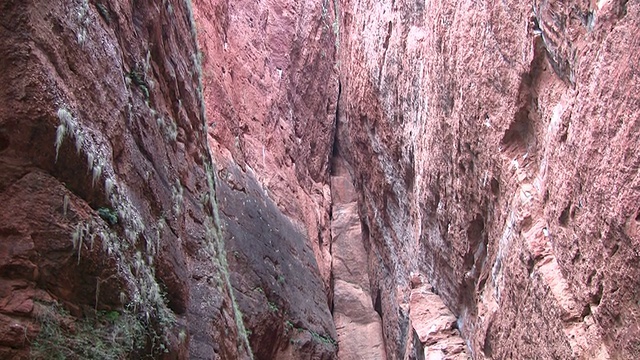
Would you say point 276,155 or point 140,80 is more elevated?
point 276,155

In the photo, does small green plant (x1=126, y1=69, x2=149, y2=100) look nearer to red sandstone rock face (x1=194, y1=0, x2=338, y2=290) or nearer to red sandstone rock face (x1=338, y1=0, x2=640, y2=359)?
red sandstone rock face (x1=338, y1=0, x2=640, y2=359)

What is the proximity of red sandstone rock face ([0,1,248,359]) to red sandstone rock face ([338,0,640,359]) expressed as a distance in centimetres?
390

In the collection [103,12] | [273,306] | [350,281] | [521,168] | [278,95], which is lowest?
[273,306]

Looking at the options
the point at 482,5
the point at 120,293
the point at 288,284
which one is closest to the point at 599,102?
the point at 482,5

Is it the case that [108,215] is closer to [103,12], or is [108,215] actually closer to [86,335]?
[86,335]

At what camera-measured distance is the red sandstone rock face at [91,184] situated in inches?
185

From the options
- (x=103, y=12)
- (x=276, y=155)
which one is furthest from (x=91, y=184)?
(x=276, y=155)

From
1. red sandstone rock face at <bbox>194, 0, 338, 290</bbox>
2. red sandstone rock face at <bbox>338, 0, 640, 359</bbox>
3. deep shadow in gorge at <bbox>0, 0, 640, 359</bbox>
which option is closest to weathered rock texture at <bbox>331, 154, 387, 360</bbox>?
deep shadow in gorge at <bbox>0, 0, 640, 359</bbox>

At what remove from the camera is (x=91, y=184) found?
Result: 209 inches

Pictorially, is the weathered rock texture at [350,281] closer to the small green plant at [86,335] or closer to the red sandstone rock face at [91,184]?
the red sandstone rock face at [91,184]

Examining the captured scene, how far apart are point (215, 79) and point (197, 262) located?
6.97 m

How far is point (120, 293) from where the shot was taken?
5336 mm

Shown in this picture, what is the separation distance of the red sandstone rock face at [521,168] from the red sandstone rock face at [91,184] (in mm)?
3903

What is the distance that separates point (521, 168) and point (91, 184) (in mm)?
5259
